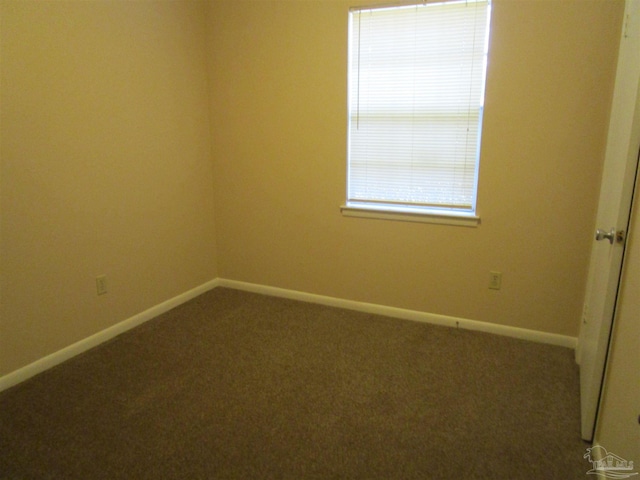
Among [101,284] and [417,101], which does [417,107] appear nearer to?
[417,101]

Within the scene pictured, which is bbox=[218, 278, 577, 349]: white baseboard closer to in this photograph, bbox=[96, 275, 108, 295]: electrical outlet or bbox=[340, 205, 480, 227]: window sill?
bbox=[340, 205, 480, 227]: window sill

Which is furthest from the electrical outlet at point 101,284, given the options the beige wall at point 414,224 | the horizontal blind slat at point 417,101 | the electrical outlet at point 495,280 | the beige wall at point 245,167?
the electrical outlet at point 495,280

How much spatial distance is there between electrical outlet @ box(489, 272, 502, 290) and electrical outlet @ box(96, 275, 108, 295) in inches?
99.8

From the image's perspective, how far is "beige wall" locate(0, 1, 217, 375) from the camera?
6.88ft

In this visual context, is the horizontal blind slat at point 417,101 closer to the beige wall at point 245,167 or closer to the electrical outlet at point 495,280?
the beige wall at point 245,167

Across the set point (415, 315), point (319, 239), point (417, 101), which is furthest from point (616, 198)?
point (319, 239)

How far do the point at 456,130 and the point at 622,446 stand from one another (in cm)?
193

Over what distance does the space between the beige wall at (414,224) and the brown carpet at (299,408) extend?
0.42 m

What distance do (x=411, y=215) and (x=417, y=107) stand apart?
0.73 m

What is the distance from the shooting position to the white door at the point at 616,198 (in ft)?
4.96

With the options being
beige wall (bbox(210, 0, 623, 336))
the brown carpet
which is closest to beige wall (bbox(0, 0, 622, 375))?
beige wall (bbox(210, 0, 623, 336))

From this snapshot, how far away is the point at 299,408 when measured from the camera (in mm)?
2010

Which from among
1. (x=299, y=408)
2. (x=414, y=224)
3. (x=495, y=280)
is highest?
(x=414, y=224)

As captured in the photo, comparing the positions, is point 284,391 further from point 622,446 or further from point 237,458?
point 622,446
